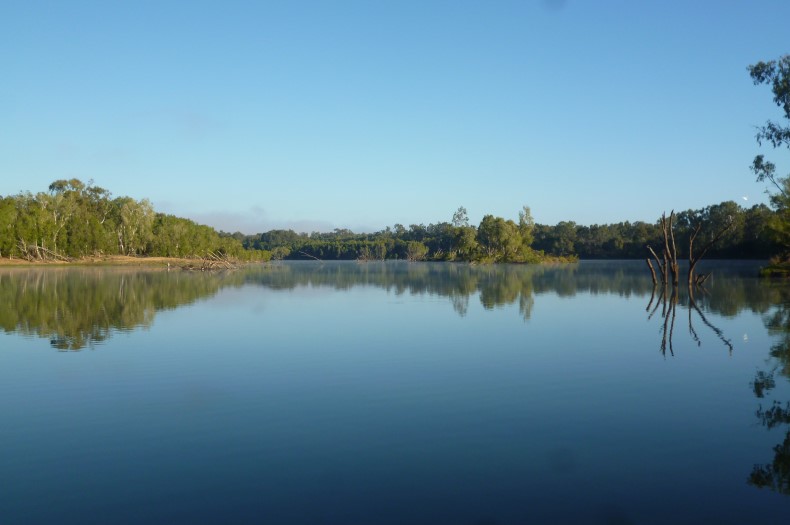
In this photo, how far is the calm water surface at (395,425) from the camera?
713 centimetres

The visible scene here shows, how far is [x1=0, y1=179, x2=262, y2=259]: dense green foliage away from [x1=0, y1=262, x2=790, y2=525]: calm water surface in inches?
3154

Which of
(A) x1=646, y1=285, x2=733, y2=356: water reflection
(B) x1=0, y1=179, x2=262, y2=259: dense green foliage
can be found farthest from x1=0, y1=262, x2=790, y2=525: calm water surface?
(B) x1=0, y1=179, x2=262, y2=259: dense green foliage

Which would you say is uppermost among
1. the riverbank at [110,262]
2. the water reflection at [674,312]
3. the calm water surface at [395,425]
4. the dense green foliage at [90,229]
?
the dense green foliage at [90,229]

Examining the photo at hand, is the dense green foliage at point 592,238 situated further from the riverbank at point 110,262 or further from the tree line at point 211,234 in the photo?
the riverbank at point 110,262

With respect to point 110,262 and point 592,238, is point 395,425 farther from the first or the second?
point 592,238

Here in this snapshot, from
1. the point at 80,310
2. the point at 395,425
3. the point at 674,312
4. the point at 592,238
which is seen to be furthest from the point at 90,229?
the point at 592,238

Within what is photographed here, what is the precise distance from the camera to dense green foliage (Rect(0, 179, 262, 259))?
90650mm

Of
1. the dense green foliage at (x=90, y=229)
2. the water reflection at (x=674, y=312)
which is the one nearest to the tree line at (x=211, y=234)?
the dense green foliage at (x=90, y=229)

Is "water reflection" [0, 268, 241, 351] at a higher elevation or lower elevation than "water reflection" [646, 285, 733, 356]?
lower

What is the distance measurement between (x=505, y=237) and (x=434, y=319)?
107m

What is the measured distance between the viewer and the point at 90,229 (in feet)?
330

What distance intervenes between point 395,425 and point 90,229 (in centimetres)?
10329

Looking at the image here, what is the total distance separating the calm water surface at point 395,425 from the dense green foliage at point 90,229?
263 feet

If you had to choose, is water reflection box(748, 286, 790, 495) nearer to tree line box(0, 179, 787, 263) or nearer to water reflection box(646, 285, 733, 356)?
water reflection box(646, 285, 733, 356)
